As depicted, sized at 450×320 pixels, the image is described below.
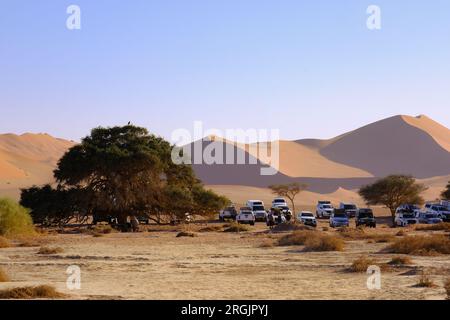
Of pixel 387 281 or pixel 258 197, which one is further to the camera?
pixel 258 197

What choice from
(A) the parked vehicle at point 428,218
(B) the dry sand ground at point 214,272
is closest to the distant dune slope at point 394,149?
(A) the parked vehicle at point 428,218

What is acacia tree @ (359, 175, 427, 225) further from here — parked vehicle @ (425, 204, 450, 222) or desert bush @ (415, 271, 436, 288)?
desert bush @ (415, 271, 436, 288)

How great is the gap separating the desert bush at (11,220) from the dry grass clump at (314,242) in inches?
583

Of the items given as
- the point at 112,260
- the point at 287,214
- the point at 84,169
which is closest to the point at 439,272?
the point at 112,260

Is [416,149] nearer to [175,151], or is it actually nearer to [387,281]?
[175,151]

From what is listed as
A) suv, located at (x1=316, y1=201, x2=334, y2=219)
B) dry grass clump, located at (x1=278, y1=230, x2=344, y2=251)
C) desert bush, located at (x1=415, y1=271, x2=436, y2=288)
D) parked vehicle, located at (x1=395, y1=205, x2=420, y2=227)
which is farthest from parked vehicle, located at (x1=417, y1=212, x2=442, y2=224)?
desert bush, located at (x1=415, y1=271, x2=436, y2=288)

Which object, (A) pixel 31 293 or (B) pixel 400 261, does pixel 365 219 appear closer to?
(B) pixel 400 261

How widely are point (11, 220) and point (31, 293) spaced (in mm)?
25242

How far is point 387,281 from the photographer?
61.2ft

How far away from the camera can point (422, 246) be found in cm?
2739

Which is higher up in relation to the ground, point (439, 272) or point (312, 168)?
point (312, 168)

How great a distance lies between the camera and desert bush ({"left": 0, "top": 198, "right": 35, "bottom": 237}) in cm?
3959

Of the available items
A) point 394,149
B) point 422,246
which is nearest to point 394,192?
point 422,246

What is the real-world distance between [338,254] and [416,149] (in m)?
154
